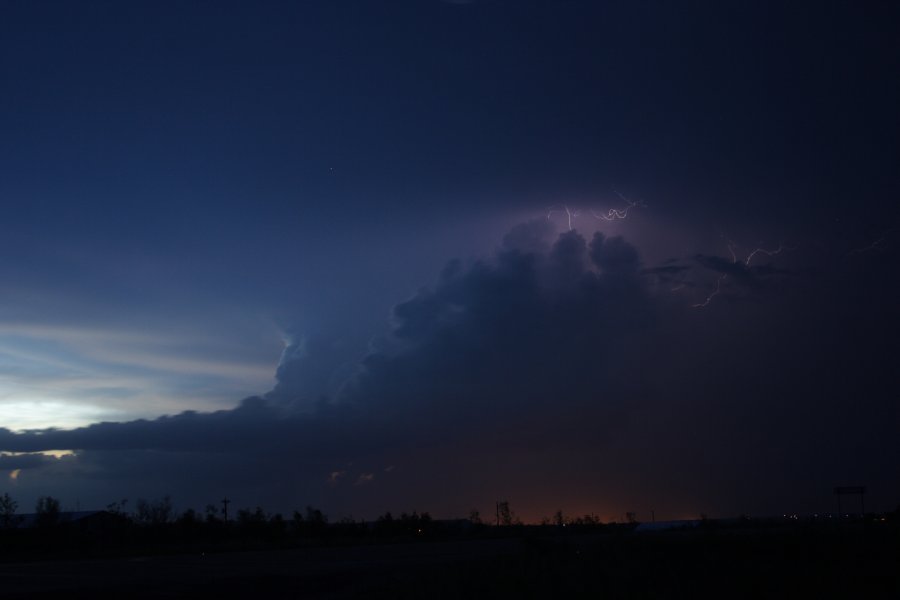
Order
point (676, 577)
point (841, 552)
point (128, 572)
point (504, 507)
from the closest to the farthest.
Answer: point (676, 577) < point (841, 552) < point (128, 572) < point (504, 507)

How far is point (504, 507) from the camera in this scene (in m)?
140

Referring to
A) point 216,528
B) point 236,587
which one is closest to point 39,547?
point 216,528

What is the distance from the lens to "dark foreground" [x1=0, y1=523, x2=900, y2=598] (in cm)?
2050

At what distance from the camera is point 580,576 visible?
23.8 meters

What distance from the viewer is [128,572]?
39.9 metres

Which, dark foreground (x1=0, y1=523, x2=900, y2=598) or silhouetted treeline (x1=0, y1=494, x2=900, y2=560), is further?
silhouetted treeline (x1=0, y1=494, x2=900, y2=560)

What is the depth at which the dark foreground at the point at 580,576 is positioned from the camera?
67.3ft

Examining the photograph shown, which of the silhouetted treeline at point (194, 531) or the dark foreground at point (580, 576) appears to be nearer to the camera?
the dark foreground at point (580, 576)

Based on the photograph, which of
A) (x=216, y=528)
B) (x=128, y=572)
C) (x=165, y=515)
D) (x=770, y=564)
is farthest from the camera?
(x=165, y=515)

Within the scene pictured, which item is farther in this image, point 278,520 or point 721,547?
point 278,520

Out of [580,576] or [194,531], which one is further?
[194,531]

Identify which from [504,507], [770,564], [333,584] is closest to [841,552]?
[770,564]

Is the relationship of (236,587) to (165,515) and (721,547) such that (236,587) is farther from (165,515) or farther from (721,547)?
(165,515)

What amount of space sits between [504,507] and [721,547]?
110 meters
